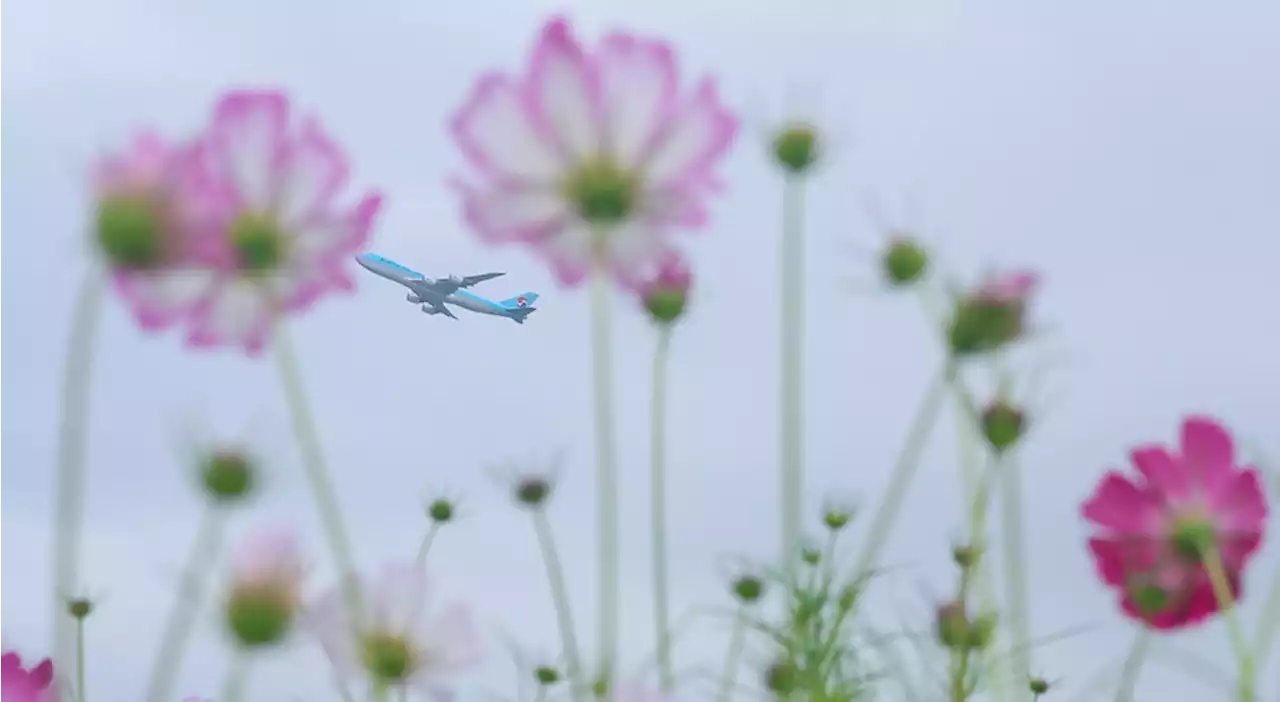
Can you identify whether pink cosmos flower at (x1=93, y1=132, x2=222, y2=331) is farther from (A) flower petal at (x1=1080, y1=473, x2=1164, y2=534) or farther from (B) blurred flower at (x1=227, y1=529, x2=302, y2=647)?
(A) flower petal at (x1=1080, y1=473, x2=1164, y2=534)

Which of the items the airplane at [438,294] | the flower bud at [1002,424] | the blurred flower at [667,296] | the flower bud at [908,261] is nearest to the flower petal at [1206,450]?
the flower bud at [1002,424]

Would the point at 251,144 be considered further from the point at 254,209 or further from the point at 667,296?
the point at 667,296

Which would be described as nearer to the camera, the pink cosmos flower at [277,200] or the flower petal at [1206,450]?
Result: the pink cosmos flower at [277,200]

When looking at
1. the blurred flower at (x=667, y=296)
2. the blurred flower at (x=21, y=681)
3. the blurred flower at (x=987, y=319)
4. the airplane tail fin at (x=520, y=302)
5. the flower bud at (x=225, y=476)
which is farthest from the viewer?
the airplane tail fin at (x=520, y=302)

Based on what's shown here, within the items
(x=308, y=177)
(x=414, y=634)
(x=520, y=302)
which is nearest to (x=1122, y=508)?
(x=414, y=634)

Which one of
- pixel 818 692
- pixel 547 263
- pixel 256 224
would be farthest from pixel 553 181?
pixel 818 692

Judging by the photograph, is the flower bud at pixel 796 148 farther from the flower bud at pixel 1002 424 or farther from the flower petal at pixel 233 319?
the flower petal at pixel 233 319
